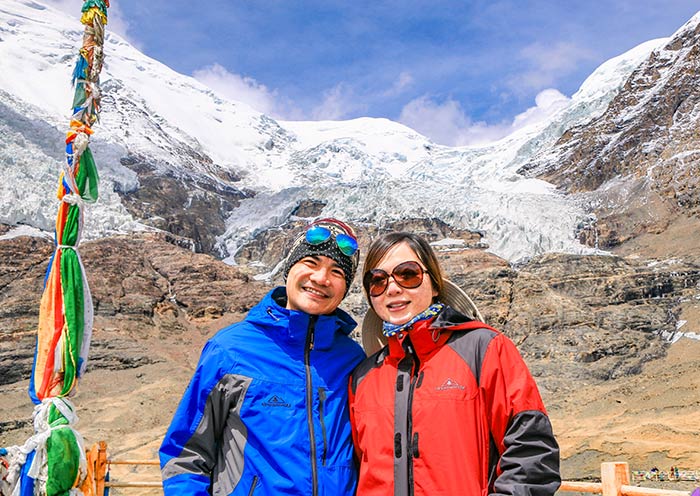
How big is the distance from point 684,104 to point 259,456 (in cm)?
6998

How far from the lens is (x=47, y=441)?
3.04 metres

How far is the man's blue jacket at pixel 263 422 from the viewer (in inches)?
76.4

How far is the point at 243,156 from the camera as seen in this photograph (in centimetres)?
10206

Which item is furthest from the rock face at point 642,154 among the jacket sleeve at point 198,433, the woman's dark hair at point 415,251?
the jacket sleeve at point 198,433

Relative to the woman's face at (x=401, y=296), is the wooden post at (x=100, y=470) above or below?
below

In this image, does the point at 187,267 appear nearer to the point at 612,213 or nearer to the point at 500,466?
the point at 612,213

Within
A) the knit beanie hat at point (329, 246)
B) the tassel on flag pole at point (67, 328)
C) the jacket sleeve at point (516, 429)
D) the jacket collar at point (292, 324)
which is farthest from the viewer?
the tassel on flag pole at point (67, 328)

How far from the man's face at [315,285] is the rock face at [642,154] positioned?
166ft

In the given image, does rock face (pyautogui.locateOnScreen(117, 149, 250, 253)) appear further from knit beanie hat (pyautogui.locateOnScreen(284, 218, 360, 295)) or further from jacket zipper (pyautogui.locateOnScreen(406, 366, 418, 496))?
jacket zipper (pyautogui.locateOnScreen(406, 366, 418, 496))

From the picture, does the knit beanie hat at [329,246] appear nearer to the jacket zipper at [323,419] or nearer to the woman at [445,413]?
the woman at [445,413]

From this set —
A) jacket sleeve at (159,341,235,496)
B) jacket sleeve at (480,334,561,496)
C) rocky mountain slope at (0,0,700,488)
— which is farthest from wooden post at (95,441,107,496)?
rocky mountain slope at (0,0,700,488)

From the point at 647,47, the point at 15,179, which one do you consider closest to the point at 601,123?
the point at 647,47

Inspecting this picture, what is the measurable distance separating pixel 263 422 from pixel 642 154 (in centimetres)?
Answer: 6587

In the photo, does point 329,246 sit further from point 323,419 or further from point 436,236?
point 436,236
